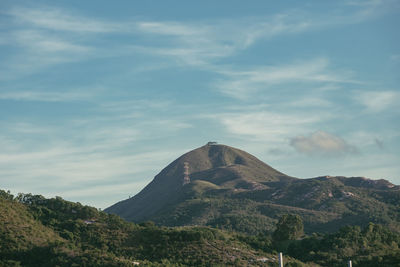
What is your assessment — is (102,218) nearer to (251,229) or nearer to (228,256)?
(228,256)

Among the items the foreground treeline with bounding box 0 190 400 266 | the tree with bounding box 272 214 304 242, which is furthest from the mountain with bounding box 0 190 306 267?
the tree with bounding box 272 214 304 242

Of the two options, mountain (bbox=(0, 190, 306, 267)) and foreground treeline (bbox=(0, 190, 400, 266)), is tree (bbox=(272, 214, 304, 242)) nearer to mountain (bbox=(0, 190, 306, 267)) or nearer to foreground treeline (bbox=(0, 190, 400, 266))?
foreground treeline (bbox=(0, 190, 400, 266))

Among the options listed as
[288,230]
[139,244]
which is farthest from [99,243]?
[288,230]

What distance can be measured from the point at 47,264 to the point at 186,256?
70.8ft

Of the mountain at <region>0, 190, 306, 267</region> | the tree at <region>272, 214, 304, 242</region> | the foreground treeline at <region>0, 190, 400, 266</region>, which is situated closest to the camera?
the mountain at <region>0, 190, 306, 267</region>

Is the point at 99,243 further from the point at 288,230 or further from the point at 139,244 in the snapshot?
the point at 288,230

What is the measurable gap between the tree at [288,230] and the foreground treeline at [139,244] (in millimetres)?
1569

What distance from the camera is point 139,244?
9119 centimetres

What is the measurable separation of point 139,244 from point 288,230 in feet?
132

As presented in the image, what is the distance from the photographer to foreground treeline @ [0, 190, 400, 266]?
79.0m

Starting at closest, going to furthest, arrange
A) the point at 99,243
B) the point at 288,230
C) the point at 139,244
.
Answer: the point at 99,243 < the point at 139,244 < the point at 288,230

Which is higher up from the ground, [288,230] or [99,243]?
[288,230]

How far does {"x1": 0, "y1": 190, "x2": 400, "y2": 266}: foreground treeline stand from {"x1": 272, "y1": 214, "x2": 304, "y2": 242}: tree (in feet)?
5.15

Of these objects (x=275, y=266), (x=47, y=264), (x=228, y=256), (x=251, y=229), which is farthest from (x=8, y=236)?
(x=251, y=229)
